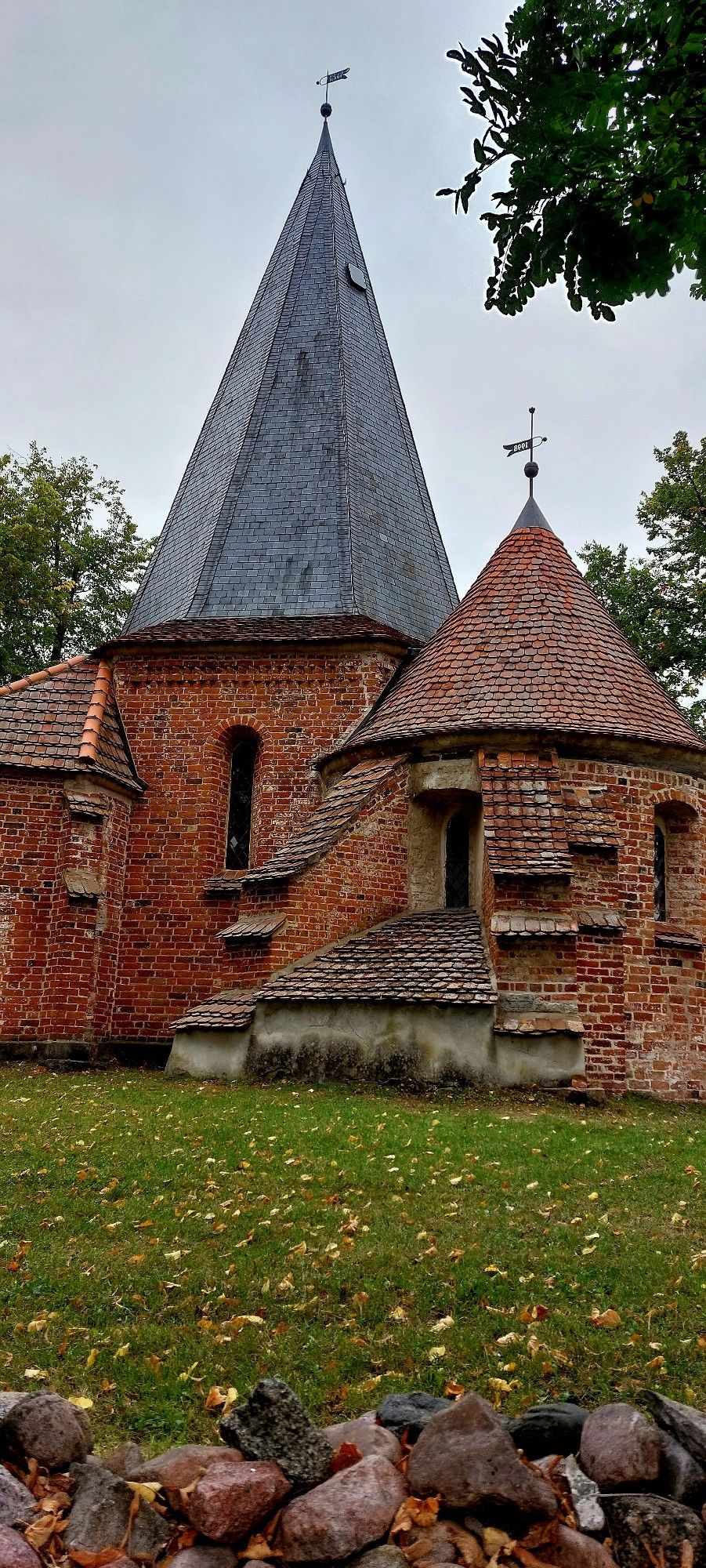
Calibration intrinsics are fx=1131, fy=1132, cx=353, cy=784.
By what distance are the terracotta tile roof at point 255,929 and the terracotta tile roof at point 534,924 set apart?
2530 millimetres

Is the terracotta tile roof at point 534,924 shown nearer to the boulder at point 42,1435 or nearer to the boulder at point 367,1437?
the boulder at point 367,1437

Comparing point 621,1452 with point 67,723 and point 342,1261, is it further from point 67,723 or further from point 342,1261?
point 67,723

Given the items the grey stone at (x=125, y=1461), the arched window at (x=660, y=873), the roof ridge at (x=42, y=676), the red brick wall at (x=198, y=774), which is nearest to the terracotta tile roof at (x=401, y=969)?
the arched window at (x=660, y=873)

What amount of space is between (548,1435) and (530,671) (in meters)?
10.7

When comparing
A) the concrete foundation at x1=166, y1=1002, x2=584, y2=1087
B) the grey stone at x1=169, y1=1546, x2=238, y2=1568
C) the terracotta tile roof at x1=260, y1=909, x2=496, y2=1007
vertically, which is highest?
the terracotta tile roof at x1=260, y1=909, x2=496, y2=1007

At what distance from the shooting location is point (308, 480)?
18547 mm

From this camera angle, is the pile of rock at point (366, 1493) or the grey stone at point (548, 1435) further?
the grey stone at point (548, 1435)

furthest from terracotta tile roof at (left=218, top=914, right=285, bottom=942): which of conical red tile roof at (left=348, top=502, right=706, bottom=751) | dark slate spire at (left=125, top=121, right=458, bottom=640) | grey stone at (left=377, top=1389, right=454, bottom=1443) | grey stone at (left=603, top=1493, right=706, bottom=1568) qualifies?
grey stone at (left=603, top=1493, right=706, bottom=1568)

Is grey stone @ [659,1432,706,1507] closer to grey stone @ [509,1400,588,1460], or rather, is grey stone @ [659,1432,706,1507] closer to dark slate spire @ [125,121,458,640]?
grey stone @ [509,1400,588,1460]

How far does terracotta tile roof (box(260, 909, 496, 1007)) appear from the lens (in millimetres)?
11609

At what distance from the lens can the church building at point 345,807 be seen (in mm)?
11914

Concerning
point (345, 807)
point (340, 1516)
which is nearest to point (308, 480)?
point (345, 807)

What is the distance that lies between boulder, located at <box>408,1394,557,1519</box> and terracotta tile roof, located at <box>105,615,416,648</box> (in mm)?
12954

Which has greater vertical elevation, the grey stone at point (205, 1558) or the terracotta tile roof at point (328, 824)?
the terracotta tile roof at point (328, 824)
